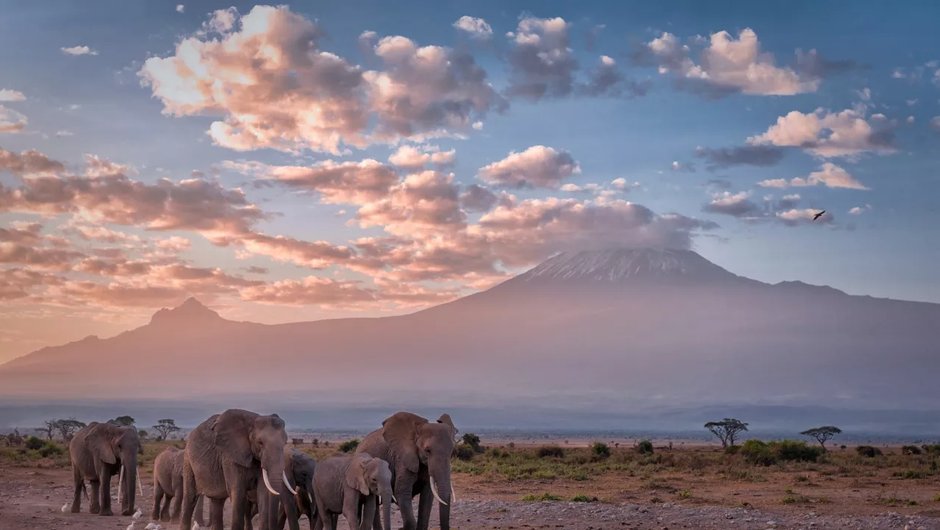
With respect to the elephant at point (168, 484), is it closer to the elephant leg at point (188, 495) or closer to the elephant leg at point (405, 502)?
the elephant leg at point (188, 495)

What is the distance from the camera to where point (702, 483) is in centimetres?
4159

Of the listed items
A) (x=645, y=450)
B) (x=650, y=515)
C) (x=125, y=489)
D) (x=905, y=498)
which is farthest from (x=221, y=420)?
(x=645, y=450)

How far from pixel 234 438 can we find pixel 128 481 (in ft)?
32.8

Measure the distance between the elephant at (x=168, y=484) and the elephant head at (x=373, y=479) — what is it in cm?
674

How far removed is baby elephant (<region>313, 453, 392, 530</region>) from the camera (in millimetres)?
19156

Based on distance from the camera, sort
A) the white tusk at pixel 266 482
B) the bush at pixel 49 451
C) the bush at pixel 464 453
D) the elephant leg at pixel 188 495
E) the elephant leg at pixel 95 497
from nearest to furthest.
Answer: the white tusk at pixel 266 482, the elephant leg at pixel 188 495, the elephant leg at pixel 95 497, the bush at pixel 49 451, the bush at pixel 464 453

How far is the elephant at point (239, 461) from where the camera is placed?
1833 cm

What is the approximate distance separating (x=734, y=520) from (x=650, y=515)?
2.02 m

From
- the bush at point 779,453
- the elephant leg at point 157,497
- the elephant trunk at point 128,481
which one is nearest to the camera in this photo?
the elephant leg at point 157,497

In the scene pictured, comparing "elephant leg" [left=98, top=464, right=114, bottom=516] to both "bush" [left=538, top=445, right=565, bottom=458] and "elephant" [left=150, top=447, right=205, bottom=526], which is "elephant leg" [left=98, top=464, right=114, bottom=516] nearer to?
"elephant" [left=150, top=447, right=205, bottom=526]

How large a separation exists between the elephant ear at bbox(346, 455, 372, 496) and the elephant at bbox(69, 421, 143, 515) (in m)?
9.81

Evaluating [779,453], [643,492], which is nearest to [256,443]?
[643,492]

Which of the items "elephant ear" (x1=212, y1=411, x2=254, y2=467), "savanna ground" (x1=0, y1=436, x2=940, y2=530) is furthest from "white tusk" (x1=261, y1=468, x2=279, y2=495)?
"savanna ground" (x1=0, y1=436, x2=940, y2=530)

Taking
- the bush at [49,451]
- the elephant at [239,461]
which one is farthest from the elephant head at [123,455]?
the bush at [49,451]
